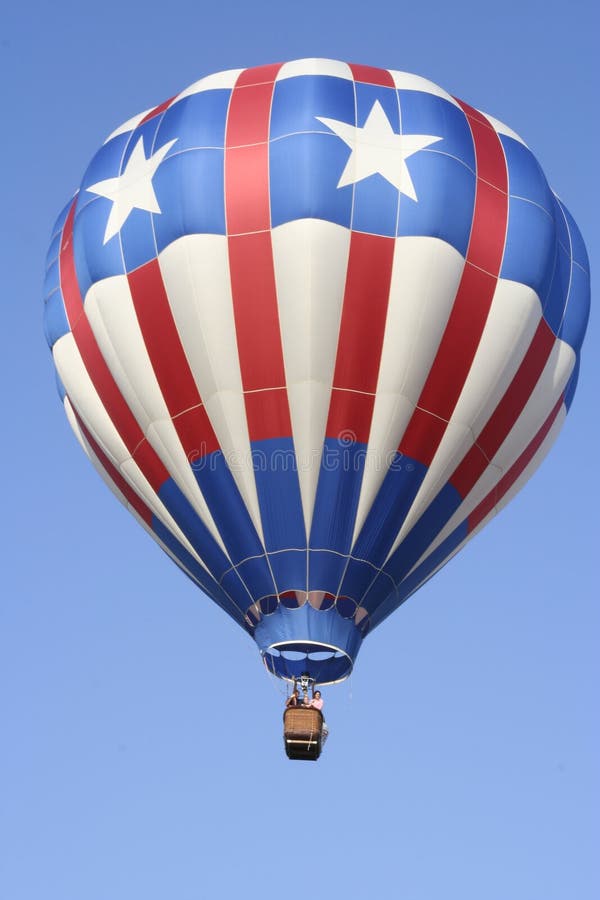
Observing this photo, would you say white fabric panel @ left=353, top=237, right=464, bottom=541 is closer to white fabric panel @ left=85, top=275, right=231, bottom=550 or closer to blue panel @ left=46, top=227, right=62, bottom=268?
white fabric panel @ left=85, top=275, right=231, bottom=550

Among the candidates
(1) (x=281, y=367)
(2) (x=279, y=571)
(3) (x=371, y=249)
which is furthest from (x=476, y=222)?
(2) (x=279, y=571)

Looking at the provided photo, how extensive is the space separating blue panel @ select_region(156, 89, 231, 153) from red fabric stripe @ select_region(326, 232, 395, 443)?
1617mm

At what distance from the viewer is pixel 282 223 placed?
17266 mm

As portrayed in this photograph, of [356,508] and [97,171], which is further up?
[97,171]

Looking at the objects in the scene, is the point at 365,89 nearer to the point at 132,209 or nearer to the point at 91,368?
the point at 132,209

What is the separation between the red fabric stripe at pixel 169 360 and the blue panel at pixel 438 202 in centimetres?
215

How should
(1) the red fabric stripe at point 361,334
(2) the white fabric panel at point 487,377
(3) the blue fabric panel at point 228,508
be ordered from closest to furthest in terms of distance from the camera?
(1) the red fabric stripe at point 361,334 < (3) the blue fabric panel at point 228,508 < (2) the white fabric panel at point 487,377

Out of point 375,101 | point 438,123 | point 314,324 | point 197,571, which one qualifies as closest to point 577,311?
point 438,123

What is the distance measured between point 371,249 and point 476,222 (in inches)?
40.3

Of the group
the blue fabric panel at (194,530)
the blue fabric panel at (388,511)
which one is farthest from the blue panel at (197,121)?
the blue fabric panel at (388,511)

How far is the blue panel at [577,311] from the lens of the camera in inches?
739

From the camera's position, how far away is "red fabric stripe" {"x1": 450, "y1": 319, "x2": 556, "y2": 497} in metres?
18.2

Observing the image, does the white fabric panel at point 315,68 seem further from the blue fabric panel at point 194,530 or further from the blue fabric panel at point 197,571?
the blue fabric panel at point 197,571

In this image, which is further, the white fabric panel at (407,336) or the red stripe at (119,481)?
the red stripe at (119,481)
